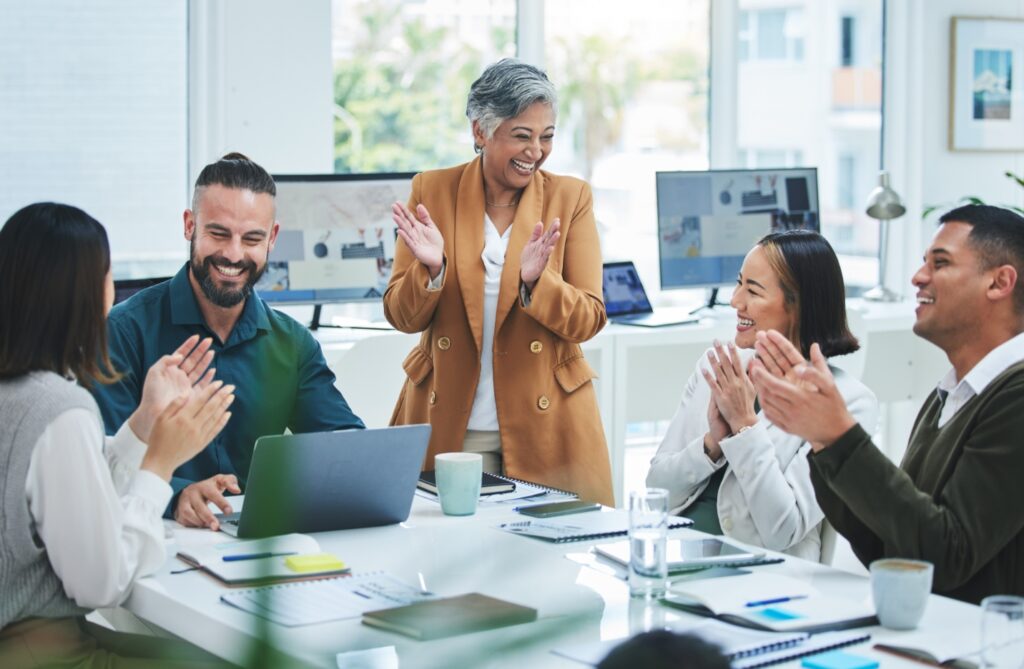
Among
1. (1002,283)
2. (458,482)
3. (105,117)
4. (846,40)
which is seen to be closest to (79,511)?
(458,482)

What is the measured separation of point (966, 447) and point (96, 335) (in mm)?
1177

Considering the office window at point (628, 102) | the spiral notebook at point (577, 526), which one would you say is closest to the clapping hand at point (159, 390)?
the spiral notebook at point (577, 526)

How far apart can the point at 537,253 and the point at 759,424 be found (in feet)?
2.01

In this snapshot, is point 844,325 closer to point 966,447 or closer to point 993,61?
point 966,447

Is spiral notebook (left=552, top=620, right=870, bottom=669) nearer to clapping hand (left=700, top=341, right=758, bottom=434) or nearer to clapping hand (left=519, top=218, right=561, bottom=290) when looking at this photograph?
clapping hand (left=700, top=341, right=758, bottom=434)

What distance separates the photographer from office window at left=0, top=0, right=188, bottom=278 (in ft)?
12.4

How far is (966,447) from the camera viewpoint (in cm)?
179

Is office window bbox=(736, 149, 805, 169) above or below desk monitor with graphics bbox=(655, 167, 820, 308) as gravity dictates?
above

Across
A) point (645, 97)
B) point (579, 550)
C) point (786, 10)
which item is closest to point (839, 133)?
point (786, 10)

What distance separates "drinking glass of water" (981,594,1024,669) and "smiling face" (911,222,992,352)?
754 millimetres

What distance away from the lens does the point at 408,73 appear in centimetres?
453

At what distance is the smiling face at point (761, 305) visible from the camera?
2391mm

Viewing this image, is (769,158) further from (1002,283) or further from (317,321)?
(1002,283)

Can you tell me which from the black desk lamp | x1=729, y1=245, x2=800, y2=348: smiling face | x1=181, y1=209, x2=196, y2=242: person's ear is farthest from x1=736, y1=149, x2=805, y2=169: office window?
x1=181, y1=209, x2=196, y2=242: person's ear
